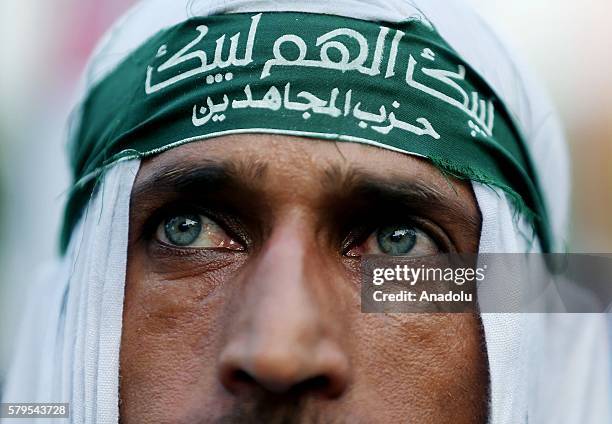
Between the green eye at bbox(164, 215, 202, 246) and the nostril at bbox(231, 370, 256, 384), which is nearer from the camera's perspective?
the nostril at bbox(231, 370, 256, 384)

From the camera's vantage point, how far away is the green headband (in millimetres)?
1519

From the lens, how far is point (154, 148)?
1.58 m

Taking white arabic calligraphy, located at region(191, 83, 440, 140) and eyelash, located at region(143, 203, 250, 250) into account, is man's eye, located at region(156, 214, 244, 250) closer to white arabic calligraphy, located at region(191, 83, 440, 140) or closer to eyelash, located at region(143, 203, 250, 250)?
eyelash, located at region(143, 203, 250, 250)

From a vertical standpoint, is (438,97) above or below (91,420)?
above

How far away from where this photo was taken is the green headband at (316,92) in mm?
1519

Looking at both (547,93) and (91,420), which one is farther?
(547,93)

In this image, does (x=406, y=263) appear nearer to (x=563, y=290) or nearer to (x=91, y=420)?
(x=563, y=290)

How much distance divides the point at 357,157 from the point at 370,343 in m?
0.35

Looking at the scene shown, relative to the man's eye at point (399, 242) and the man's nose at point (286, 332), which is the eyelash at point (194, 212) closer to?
the man's nose at point (286, 332)

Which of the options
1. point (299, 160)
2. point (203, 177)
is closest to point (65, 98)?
point (203, 177)

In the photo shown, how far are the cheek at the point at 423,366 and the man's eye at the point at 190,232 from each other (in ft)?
1.17

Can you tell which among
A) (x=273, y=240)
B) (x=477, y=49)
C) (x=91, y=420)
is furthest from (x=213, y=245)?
(x=477, y=49)

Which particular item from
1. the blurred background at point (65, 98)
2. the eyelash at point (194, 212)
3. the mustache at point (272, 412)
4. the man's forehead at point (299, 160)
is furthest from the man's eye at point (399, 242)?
the blurred background at point (65, 98)

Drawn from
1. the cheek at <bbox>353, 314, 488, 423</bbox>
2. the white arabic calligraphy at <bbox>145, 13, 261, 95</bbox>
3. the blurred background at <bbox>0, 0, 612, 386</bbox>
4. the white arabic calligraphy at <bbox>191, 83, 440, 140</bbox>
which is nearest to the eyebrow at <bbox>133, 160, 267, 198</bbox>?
the white arabic calligraphy at <bbox>191, 83, 440, 140</bbox>
